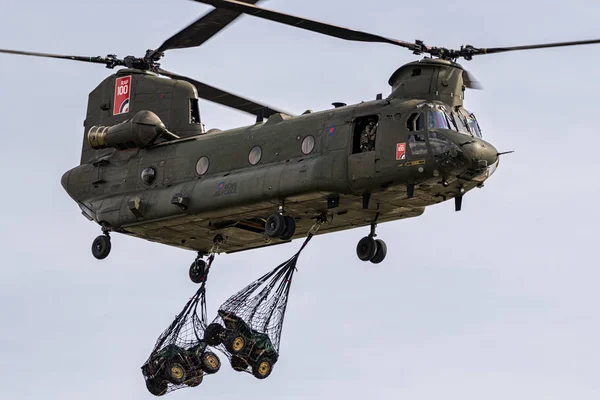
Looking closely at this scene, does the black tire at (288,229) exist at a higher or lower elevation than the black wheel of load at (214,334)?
higher

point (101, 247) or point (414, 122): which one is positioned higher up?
point (414, 122)

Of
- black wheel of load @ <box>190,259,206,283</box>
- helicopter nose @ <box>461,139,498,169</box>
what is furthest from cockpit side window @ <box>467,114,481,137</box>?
black wheel of load @ <box>190,259,206,283</box>

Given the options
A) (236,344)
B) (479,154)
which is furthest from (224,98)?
(479,154)

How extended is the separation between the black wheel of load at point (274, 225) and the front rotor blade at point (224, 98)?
5885 mm

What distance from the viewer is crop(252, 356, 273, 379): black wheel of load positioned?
4275cm

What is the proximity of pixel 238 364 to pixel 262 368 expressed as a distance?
638 millimetres

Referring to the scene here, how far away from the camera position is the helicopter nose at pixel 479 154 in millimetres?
39531

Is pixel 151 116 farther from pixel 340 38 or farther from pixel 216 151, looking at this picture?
pixel 340 38

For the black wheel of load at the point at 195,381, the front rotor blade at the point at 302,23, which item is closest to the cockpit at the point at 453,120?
the front rotor blade at the point at 302,23

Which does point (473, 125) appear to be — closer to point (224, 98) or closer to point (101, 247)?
point (224, 98)

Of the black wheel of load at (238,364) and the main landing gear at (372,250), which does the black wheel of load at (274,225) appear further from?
the black wheel of load at (238,364)

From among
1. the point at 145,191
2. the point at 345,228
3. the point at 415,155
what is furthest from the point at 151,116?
the point at 415,155

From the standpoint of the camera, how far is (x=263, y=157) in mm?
42625

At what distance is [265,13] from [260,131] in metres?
4.52
